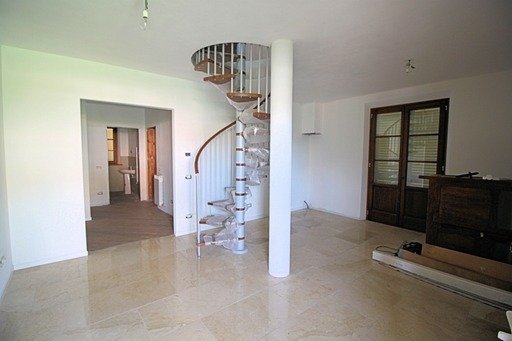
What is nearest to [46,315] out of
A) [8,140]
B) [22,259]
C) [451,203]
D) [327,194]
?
[22,259]

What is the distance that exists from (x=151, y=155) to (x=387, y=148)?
600 cm

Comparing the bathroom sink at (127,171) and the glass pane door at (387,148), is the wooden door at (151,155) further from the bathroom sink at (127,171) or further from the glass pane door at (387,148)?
the glass pane door at (387,148)

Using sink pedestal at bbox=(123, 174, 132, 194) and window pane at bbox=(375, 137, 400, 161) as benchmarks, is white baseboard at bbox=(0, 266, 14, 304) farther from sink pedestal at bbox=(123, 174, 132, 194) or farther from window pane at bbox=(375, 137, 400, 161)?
window pane at bbox=(375, 137, 400, 161)

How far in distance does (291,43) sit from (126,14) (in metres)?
1.59

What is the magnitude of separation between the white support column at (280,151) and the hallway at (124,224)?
2.35 meters

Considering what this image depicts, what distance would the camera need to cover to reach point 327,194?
582cm

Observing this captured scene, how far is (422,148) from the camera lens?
14.6 ft

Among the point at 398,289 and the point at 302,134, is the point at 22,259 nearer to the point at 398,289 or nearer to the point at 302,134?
the point at 398,289

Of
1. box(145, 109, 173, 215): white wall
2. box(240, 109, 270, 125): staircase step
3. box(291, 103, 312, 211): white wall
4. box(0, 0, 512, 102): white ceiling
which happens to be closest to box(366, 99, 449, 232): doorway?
box(0, 0, 512, 102): white ceiling

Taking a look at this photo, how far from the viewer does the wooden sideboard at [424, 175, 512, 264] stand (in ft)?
8.66

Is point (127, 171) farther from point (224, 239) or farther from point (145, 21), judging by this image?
point (145, 21)

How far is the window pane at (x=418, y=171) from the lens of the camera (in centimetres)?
435

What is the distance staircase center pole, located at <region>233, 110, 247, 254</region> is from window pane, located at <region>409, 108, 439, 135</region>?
11.3 feet

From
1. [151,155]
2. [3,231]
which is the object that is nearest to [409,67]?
[3,231]
